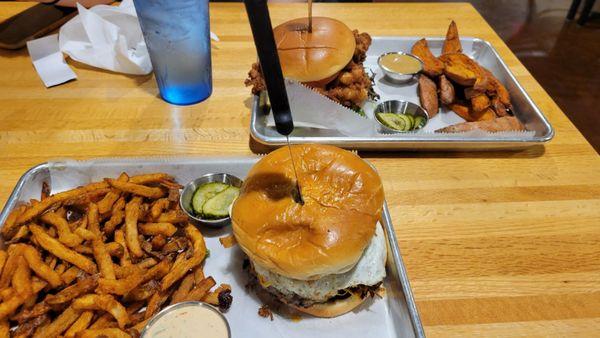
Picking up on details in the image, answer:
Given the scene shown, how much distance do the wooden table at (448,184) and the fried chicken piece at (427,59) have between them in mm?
598

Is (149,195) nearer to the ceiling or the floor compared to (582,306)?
nearer to the ceiling

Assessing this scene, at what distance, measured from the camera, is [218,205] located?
182 centimetres

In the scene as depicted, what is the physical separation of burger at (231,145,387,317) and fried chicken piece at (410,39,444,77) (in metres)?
1.44

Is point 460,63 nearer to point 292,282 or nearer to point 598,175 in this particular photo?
point 598,175

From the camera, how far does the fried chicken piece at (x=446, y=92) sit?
2557 millimetres

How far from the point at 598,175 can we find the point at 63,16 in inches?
143

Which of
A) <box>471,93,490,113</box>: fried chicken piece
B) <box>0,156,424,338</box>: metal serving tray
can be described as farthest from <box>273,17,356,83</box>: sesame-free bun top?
<box>471,93,490,113</box>: fried chicken piece

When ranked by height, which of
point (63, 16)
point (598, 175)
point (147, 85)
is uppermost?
point (63, 16)

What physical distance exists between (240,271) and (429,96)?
1.61 metres

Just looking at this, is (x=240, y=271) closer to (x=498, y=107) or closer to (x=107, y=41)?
(x=498, y=107)

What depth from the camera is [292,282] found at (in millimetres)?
1453

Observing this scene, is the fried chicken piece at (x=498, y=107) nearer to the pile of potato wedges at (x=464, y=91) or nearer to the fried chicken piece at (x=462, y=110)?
the pile of potato wedges at (x=464, y=91)

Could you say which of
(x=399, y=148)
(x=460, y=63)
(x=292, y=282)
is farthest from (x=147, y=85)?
(x=460, y=63)

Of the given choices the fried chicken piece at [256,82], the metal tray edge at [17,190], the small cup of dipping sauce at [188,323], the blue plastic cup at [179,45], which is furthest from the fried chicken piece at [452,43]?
the metal tray edge at [17,190]
